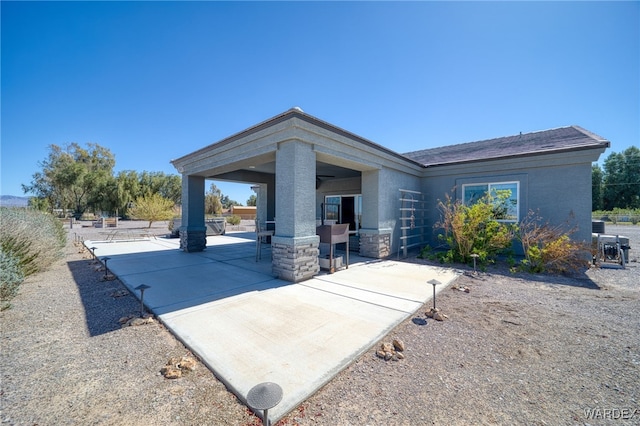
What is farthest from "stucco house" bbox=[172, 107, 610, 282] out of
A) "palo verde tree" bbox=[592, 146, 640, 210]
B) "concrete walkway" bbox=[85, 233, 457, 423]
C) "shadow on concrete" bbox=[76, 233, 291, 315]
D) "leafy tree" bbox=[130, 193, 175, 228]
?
"palo verde tree" bbox=[592, 146, 640, 210]

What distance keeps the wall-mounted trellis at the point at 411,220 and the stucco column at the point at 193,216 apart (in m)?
7.91

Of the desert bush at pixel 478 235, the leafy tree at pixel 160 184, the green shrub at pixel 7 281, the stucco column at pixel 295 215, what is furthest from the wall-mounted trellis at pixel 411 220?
the leafy tree at pixel 160 184

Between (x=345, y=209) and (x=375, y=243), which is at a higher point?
(x=345, y=209)

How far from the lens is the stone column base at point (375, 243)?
8562mm

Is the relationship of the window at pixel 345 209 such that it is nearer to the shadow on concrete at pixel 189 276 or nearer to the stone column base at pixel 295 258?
the shadow on concrete at pixel 189 276

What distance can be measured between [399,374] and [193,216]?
386 inches

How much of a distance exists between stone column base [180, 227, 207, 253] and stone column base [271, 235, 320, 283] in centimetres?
546

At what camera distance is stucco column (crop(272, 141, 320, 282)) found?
19.4ft

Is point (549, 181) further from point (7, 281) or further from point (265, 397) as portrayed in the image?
point (7, 281)

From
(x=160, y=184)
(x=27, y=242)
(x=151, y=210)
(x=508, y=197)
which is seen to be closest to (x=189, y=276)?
(x=27, y=242)

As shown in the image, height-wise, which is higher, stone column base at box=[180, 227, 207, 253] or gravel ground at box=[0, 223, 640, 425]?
stone column base at box=[180, 227, 207, 253]

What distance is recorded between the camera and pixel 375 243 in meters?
8.61

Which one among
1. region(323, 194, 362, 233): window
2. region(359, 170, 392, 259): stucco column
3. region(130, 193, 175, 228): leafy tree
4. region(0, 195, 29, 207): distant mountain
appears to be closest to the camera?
region(359, 170, 392, 259): stucco column

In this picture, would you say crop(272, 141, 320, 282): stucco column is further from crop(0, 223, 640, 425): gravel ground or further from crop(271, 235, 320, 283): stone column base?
crop(0, 223, 640, 425): gravel ground
